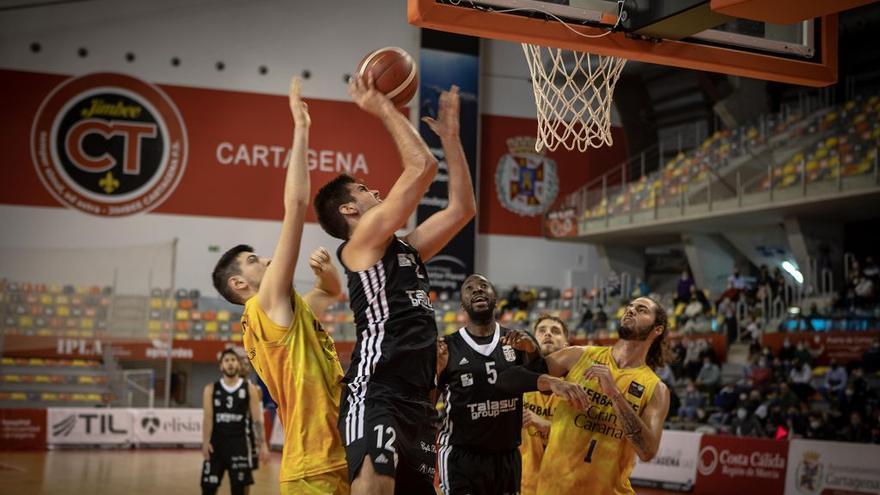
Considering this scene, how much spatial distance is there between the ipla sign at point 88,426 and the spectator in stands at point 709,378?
37.6 feet

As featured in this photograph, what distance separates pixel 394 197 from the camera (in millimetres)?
4121

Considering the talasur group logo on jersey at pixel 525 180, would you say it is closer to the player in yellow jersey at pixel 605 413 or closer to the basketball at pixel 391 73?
the player in yellow jersey at pixel 605 413

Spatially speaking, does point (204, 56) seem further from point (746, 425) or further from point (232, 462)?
point (232, 462)

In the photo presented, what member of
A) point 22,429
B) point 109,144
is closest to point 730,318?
point 22,429

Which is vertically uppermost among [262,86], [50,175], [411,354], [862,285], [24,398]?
[262,86]

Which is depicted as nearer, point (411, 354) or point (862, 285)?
point (411, 354)

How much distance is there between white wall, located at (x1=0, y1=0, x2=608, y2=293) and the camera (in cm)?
2611

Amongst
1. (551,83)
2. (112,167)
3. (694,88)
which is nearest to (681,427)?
(551,83)

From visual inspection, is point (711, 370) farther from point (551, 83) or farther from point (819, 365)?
point (551, 83)

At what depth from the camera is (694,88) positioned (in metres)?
29.4

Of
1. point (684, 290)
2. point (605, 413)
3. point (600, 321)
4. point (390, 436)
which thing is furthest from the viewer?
point (600, 321)

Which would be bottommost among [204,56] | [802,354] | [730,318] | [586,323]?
[802,354]

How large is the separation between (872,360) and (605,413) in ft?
39.6

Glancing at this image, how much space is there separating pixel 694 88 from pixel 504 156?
5818 millimetres
